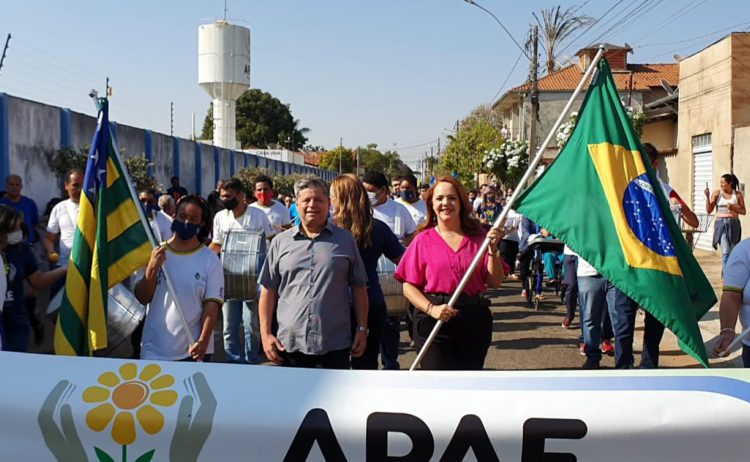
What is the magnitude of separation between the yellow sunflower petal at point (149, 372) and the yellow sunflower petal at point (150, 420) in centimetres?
17

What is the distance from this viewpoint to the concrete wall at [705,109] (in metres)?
19.8

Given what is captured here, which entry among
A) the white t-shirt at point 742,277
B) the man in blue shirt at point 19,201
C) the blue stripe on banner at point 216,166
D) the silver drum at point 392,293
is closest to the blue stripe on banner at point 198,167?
the blue stripe on banner at point 216,166

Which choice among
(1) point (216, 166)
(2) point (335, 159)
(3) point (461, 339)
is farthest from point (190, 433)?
(2) point (335, 159)

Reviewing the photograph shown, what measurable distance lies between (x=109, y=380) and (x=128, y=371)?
88 millimetres

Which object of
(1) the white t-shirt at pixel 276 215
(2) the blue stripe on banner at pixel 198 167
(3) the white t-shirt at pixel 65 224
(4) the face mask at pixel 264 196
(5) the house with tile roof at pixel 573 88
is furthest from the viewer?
(5) the house with tile roof at pixel 573 88

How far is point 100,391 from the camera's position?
3.49 meters

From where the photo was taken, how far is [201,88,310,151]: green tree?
88062 mm

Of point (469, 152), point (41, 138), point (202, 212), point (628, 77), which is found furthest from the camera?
point (469, 152)

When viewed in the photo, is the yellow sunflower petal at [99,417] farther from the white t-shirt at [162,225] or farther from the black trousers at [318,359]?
the white t-shirt at [162,225]

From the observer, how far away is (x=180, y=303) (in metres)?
4.95

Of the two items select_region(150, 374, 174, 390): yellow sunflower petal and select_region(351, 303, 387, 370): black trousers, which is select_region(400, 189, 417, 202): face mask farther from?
select_region(150, 374, 174, 390): yellow sunflower petal

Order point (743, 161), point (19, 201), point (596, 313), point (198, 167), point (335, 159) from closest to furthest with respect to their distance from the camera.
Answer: point (596, 313) → point (19, 201) → point (743, 161) → point (198, 167) → point (335, 159)

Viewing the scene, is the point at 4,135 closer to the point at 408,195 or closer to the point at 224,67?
the point at 408,195

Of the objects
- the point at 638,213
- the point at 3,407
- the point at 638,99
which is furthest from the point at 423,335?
the point at 638,99
